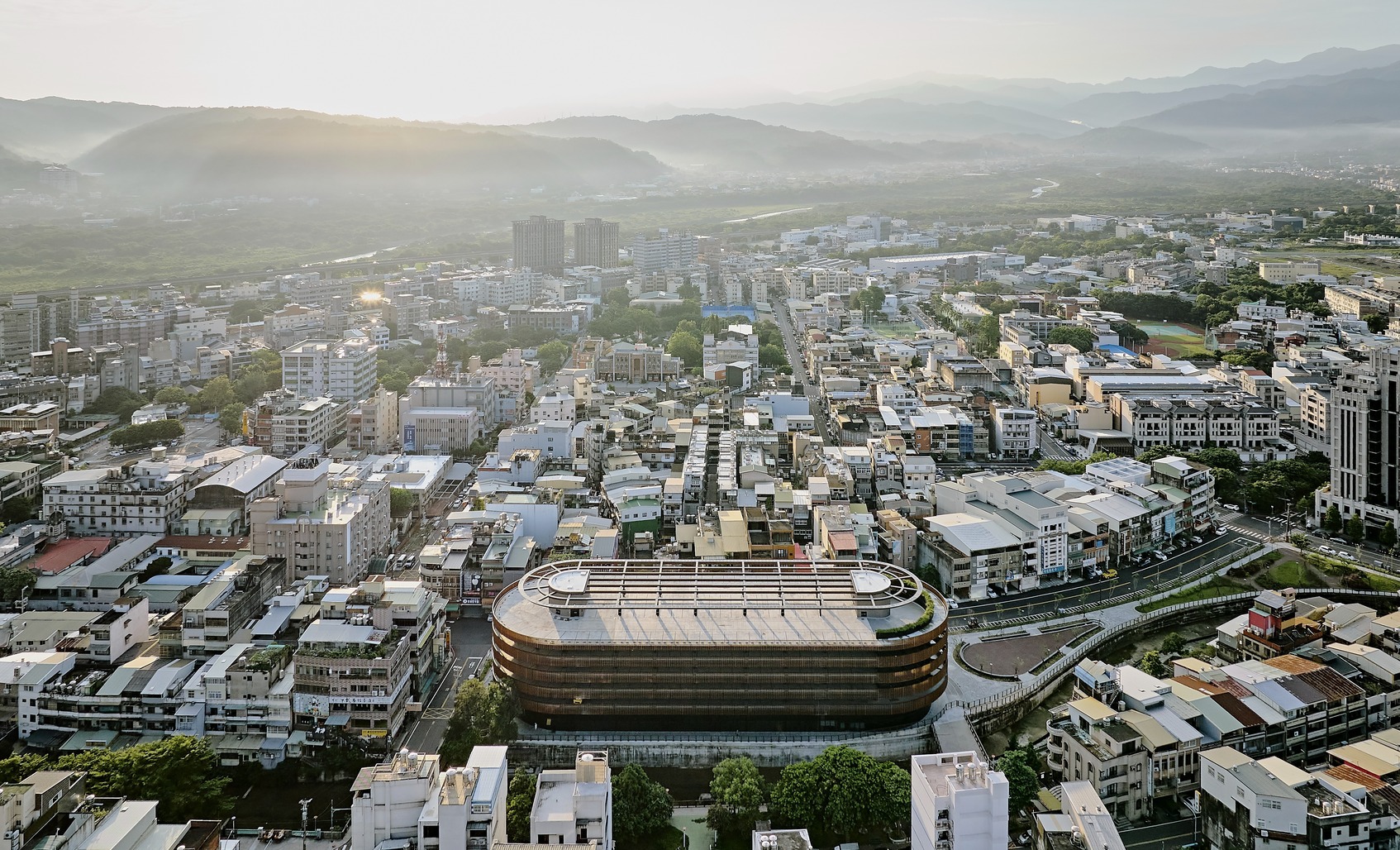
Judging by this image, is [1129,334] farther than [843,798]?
Yes

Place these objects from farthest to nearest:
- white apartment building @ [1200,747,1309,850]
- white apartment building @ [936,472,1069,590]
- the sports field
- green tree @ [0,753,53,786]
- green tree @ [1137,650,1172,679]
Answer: the sports field, white apartment building @ [936,472,1069,590], green tree @ [1137,650,1172,679], green tree @ [0,753,53,786], white apartment building @ [1200,747,1309,850]

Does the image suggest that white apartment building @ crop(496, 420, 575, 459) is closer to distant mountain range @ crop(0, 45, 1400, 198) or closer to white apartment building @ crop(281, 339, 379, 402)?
white apartment building @ crop(281, 339, 379, 402)

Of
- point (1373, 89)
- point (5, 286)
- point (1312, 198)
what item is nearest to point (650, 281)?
point (5, 286)

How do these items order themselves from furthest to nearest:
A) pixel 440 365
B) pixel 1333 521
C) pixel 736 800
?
pixel 440 365 < pixel 1333 521 < pixel 736 800

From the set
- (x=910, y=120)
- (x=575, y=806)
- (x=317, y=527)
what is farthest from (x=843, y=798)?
(x=910, y=120)

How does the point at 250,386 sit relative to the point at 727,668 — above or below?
above

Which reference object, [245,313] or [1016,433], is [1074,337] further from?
[245,313]

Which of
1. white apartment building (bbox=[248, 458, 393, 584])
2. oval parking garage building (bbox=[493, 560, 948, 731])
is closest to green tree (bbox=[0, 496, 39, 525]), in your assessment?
white apartment building (bbox=[248, 458, 393, 584])
